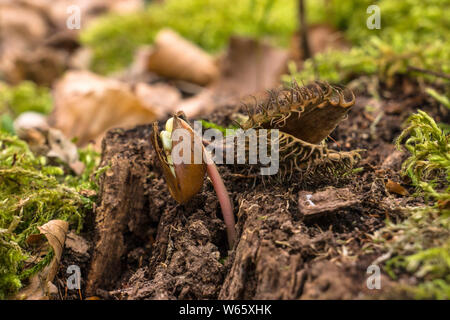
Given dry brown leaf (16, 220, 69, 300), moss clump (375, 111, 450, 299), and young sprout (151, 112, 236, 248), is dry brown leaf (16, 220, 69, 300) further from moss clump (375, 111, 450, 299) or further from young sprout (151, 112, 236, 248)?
moss clump (375, 111, 450, 299)

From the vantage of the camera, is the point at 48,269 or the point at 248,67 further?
the point at 248,67

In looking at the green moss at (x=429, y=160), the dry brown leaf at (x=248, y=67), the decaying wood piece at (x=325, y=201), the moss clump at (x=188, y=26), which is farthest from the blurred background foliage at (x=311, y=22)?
the decaying wood piece at (x=325, y=201)

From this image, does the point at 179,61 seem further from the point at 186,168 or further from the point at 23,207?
the point at 186,168

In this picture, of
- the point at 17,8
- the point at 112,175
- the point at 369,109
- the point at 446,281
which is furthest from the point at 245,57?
the point at 17,8

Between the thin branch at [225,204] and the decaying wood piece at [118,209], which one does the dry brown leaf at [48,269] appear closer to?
the decaying wood piece at [118,209]

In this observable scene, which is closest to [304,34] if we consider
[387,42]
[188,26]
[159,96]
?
[387,42]

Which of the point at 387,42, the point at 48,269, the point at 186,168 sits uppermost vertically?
the point at 387,42

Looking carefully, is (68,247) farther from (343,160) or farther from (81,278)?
(343,160)

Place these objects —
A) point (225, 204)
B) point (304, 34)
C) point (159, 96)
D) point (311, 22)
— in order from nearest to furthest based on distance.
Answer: point (225, 204) < point (304, 34) < point (159, 96) < point (311, 22)
